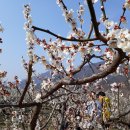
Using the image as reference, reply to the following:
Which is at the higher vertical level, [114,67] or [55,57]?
[55,57]

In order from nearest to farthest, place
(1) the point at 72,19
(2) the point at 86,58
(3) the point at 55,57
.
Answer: (2) the point at 86,58 < (1) the point at 72,19 < (3) the point at 55,57

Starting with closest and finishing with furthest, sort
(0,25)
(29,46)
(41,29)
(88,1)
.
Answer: (88,1) → (41,29) → (29,46) → (0,25)

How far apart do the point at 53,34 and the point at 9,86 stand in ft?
25.7

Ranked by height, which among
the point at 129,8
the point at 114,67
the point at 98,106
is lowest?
the point at 114,67

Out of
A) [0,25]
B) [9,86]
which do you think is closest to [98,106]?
[9,86]

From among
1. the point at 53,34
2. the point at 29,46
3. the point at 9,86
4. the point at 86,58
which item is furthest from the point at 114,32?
the point at 9,86

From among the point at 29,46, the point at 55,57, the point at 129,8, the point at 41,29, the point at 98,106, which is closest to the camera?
the point at 41,29

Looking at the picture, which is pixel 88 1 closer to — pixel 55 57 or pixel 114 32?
pixel 114 32

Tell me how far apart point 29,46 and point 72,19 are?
Result: 1087mm

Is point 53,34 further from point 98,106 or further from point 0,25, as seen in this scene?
point 98,106

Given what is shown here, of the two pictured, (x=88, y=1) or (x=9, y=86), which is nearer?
(x=88, y=1)

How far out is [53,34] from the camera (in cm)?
274

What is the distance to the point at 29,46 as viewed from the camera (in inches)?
199

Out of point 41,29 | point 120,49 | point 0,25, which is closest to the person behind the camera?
point 120,49
